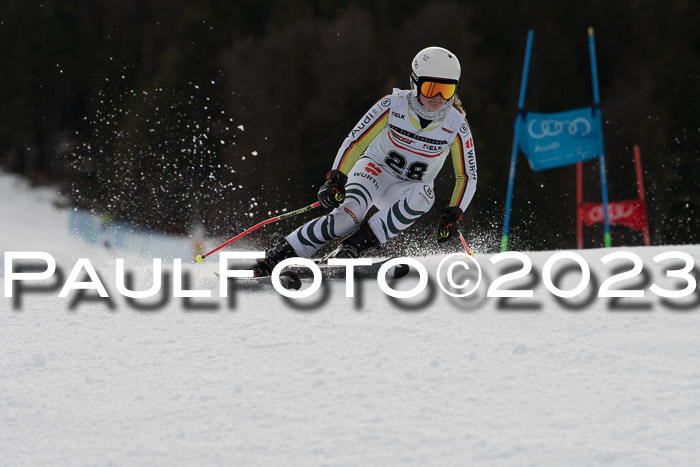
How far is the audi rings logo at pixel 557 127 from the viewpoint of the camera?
8922 millimetres

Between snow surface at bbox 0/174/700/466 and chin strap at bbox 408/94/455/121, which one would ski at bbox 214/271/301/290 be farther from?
chin strap at bbox 408/94/455/121

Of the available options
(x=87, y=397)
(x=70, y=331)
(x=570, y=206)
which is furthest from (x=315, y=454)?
(x=570, y=206)

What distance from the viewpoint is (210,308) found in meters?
3.63

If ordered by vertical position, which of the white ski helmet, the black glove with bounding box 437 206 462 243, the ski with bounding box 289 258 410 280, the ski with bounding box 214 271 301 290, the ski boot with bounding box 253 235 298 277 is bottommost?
the ski with bounding box 214 271 301 290

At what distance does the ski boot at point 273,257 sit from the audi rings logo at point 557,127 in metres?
5.37

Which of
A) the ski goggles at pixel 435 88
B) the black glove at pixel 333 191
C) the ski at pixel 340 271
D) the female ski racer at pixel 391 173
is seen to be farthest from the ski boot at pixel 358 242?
the ski goggles at pixel 435 88

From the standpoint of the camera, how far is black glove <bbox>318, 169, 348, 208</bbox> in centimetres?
422

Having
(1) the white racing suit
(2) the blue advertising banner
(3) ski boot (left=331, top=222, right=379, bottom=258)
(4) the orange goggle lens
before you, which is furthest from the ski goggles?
(2) the blue advertising banner

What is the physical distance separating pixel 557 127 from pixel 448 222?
5.04 meters

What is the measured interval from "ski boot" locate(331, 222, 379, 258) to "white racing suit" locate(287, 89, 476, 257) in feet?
0.12

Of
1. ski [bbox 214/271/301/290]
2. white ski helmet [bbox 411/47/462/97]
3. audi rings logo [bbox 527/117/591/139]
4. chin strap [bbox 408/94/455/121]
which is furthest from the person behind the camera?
audi rings logo [bbox 527/117/591/139]

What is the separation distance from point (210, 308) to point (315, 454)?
65.8 inches

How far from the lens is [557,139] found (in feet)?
29.5

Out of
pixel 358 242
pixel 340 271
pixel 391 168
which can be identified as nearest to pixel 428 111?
pixel 391 168
